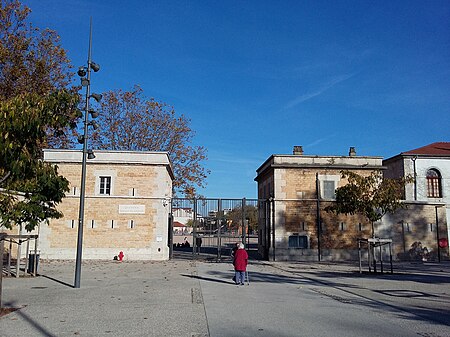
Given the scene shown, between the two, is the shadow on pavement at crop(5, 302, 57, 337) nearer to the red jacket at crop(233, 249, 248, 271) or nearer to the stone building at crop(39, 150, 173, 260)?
the red jacket at crop(233, 249, 248, 271)

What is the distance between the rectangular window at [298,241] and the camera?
2780cm

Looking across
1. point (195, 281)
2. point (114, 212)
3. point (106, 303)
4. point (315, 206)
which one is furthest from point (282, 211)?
point (106, 303)

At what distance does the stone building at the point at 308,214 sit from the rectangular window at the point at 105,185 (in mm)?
10437

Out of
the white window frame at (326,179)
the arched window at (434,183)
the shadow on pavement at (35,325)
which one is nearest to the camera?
the shadow on pavement at (35,325)

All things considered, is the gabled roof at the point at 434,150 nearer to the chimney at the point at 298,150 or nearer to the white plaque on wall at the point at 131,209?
the chimney at the point at 298,150

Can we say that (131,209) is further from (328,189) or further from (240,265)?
(240,265)

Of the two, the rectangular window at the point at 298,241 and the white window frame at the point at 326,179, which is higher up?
the white window frame at the point at 326,179

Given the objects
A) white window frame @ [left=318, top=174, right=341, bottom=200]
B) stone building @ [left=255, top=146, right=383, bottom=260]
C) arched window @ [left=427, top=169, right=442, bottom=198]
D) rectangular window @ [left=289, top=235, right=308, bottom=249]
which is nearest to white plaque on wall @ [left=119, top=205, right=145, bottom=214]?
stone building @ [left=255, top=146, right=383, bottom=260]

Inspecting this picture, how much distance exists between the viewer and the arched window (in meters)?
36.5

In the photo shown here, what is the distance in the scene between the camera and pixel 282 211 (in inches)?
1101

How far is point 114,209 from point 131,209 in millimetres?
1061

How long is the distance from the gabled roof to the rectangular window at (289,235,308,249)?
15.2 m

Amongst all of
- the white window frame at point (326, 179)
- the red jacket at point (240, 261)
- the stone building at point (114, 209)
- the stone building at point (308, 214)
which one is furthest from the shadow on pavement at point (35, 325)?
the white window frame at point (326, 179)

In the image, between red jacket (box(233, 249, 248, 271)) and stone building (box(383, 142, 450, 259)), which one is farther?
stone building (box(383, 142, 450, 259))
